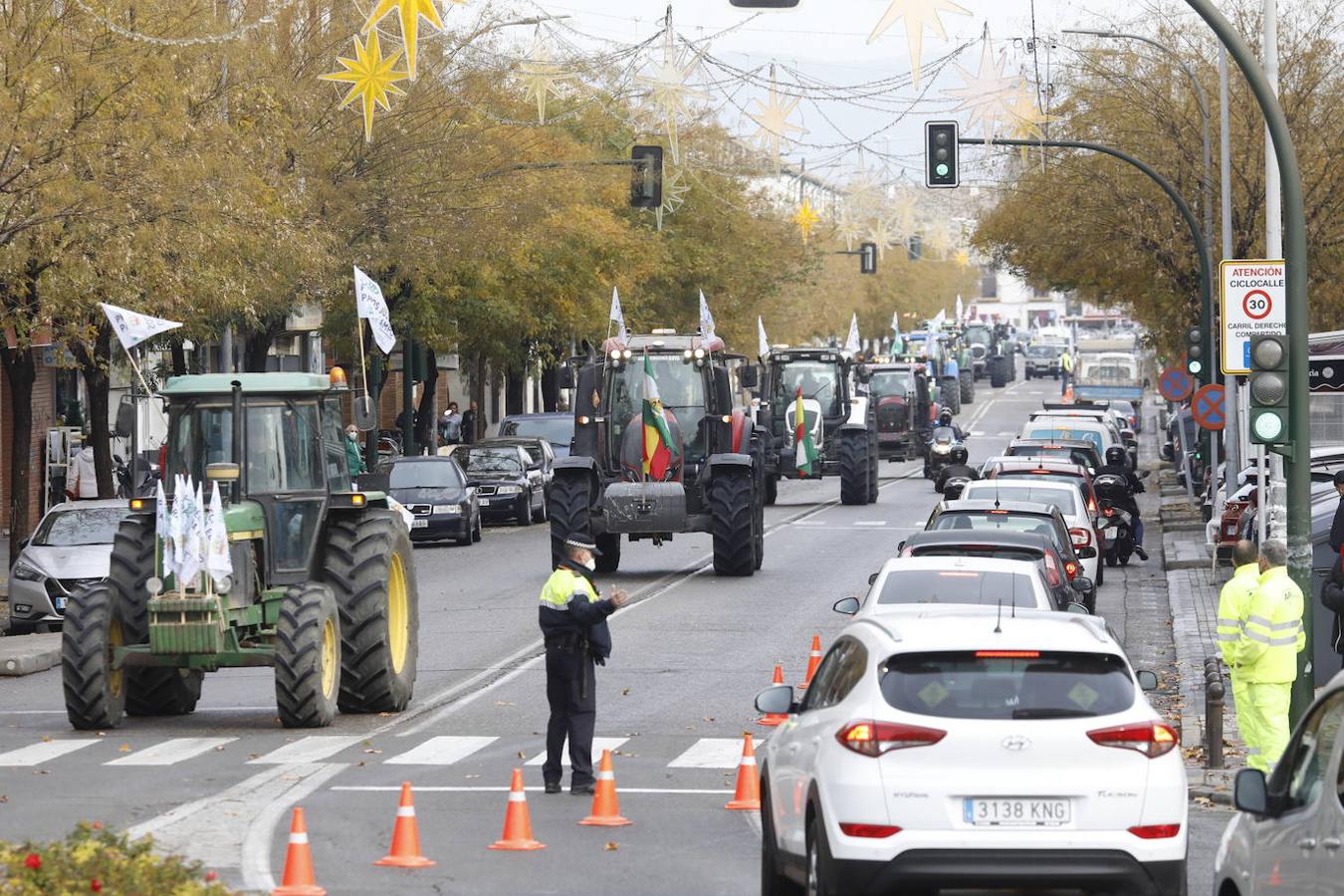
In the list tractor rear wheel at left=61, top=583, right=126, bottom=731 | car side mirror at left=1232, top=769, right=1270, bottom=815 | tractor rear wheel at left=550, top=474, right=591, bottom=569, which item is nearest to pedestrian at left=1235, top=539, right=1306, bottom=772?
car side mirror at left=1232, top=769, right=1270, bottom=815

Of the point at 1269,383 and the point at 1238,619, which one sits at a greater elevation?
the point at 1269,383

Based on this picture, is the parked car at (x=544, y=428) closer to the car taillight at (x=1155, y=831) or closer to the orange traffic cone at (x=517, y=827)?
the orange traffic cone at (x=517, y=827)

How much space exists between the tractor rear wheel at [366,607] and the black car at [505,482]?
2301 centimetres

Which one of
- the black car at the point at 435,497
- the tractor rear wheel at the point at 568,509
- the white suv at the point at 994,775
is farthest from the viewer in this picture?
the black car at the point at 435,497

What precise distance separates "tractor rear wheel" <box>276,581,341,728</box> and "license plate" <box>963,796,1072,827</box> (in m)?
8.92

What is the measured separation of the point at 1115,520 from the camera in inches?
1302

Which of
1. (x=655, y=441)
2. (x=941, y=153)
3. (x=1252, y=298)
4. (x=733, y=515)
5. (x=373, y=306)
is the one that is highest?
(x=941, y=153)

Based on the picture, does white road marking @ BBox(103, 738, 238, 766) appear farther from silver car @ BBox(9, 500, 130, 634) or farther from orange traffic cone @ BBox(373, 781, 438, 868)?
silver car @ BBox(9, 500, 130, 634)

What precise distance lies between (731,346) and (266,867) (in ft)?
197

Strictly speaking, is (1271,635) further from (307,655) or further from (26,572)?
(26,572)

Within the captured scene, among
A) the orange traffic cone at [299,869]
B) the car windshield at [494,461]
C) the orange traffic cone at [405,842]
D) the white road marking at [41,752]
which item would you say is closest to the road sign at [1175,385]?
the car windshield at [494,461]

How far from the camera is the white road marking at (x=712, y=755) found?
1602cm

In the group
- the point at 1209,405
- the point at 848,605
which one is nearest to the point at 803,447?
the point at 1209,405

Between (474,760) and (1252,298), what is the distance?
7240 mm
